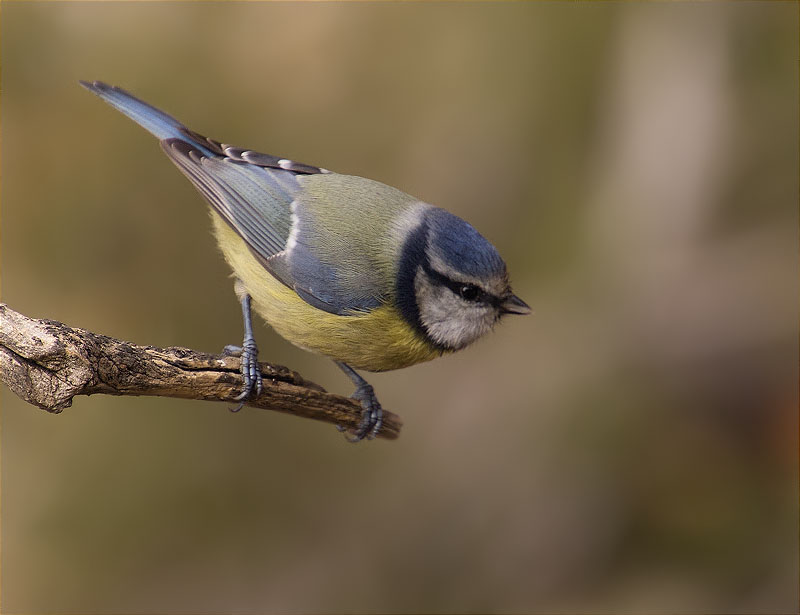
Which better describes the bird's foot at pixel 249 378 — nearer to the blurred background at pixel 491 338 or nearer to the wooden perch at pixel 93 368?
the wooden perch at pixel 93 368

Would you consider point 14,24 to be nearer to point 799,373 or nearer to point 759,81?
point 759,81

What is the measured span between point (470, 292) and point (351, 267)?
418 millimetres

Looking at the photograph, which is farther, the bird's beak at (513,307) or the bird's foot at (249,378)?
the bird's beak at (513,307)

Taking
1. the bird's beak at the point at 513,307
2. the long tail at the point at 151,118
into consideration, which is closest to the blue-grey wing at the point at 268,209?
the long tail at the point at 151,118

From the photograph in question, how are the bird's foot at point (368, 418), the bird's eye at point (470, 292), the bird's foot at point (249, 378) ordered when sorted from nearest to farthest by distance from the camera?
the bird's foot at point (249, 378) < the bird's eye at point (470, 292) < the bird's foot at point (368, 418)

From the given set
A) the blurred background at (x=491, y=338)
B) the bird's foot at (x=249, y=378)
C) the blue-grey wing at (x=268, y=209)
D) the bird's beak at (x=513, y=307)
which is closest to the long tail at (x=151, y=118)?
the blue-grey wing at (x=268, y=209)

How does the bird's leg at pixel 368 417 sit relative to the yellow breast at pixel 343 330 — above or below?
below

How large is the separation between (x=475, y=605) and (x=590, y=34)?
3.48 m

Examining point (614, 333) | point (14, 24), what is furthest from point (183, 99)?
point (614, 333)

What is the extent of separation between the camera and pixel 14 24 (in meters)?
3.85

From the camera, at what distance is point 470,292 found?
2.69 metres

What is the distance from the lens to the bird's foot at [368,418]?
2.99 m

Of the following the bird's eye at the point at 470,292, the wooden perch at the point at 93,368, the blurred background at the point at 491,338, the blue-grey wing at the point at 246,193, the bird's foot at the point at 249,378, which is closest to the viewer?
the wooden perch at the point at 93,368

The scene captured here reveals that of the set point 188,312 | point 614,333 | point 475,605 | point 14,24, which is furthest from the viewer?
point 614,333
